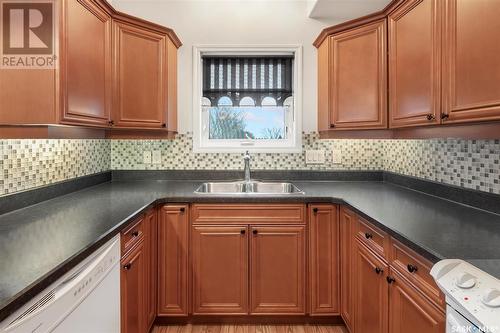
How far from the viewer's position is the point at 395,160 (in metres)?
2.89

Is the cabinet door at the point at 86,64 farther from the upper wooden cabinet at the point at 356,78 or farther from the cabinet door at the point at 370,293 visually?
the cabinet door at the point at 370,293

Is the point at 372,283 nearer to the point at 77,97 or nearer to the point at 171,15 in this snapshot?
the point at 77,97

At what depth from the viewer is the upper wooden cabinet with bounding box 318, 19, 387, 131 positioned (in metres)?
2.40

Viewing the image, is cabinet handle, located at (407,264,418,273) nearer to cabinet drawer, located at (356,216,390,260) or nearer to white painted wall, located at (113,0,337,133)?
cabinet drawer, located at (356,216,390,260)

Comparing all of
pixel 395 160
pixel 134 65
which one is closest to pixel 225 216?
pixel 134 65

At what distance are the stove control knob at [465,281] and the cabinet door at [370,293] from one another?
2.27 feet

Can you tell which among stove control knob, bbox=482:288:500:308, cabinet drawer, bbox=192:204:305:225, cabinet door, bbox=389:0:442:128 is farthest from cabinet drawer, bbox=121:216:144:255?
cabinet door, bbox=389:0:442:128

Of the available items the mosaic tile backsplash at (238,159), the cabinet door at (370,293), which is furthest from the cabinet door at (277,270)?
the mosaic tile backsplash at (238,159)

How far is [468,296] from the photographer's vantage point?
917 millimetres

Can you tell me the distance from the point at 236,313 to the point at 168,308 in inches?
17.8

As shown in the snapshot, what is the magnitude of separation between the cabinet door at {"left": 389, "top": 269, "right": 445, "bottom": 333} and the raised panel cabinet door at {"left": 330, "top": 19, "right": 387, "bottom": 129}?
1173 mm

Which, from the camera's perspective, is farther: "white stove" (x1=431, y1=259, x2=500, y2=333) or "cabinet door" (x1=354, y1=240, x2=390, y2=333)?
"cabinet door" (x1=354, y1=240, x2=390, y2=333)

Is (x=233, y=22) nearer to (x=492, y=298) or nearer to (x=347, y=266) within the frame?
(x=347, y=266)

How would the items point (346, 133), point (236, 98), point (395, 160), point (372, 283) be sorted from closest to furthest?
point (372, 283) < point (346, 133) < point (395, 160) < point (236, 98)
